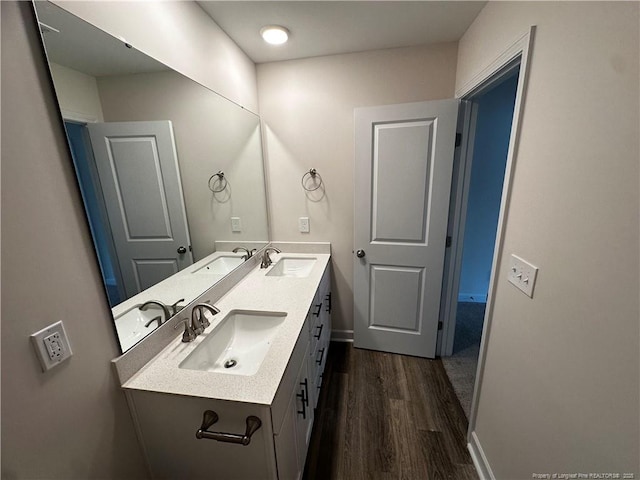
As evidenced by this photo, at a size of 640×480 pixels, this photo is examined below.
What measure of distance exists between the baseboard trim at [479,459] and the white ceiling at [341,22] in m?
2.39

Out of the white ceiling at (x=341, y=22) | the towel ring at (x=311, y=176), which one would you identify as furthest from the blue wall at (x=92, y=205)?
the towel ring at (x=311, y=176)

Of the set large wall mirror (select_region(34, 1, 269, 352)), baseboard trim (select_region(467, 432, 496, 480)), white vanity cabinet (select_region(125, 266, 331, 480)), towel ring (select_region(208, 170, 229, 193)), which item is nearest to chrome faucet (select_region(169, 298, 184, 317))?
large wall mirror (select_region(34, 1, 269, 352))

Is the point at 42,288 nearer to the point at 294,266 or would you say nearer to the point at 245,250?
the point at 245,250

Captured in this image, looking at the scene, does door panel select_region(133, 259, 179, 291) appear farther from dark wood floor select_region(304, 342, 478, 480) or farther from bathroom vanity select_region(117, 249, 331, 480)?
dark wood floor select_region(304, 342, 478, 480)

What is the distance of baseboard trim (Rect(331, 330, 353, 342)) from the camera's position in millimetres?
2469

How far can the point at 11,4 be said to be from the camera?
619 millimetres

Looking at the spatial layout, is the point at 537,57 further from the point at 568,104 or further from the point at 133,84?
the point at 133,84

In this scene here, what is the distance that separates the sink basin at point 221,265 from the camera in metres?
1.50

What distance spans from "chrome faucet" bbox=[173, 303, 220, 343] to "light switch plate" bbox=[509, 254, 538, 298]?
1.29 metres

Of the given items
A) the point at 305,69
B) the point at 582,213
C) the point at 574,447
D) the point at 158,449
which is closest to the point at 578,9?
the point at 582,213

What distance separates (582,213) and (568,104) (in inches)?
13.7

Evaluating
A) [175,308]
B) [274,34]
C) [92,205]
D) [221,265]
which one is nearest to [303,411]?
[175,308]

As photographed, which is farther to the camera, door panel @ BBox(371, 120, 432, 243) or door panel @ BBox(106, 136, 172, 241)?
door panel @ BBox(371, 120, 432, 243)

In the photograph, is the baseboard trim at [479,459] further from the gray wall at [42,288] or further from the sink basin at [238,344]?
the gray wall at [42,288]
